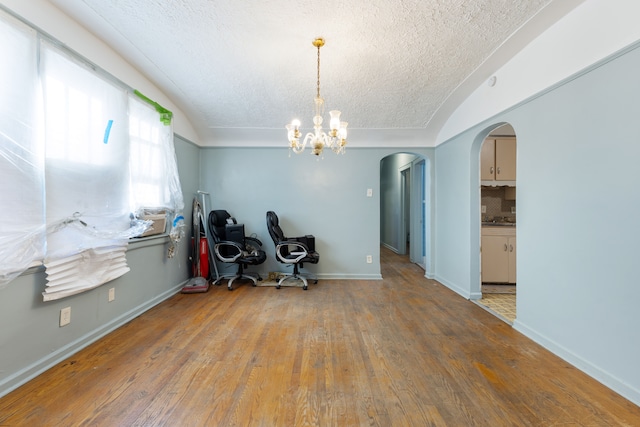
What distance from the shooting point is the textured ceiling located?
6.46ft

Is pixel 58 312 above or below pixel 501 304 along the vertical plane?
above

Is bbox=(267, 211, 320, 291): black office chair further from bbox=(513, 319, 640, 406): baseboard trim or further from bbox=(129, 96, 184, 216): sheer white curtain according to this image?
bbox=(513, 319, 640, 406): baseboard trim

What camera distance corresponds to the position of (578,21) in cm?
186

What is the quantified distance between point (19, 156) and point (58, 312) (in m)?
1.11

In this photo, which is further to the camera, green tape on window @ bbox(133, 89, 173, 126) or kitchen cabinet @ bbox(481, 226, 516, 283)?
kitchen cabinet @ bbox(481, 226, 516, 283)

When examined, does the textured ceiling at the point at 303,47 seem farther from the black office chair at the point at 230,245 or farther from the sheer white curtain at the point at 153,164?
the black office chair at the point at 230,245

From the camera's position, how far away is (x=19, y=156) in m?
1.61

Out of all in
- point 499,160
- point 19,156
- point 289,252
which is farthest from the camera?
point 289,252

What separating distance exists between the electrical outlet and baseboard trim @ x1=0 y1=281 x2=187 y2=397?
178 millimetres

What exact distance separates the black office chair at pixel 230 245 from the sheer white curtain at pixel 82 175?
4.11ft

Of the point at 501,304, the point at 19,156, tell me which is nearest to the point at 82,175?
the point at 19,156

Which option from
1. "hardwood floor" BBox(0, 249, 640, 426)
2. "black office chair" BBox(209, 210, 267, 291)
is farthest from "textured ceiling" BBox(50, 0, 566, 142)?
"hardwood floor" BBox(0, 249, 640, 426)

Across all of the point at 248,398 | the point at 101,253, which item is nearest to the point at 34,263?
the point at 101,253

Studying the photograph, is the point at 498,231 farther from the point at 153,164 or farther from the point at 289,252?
the point at 153,164
